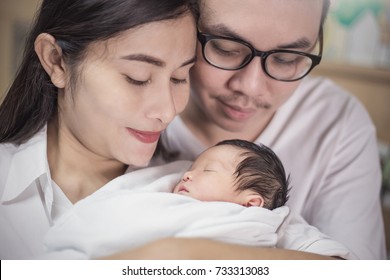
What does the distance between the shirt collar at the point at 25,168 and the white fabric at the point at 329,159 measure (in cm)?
29

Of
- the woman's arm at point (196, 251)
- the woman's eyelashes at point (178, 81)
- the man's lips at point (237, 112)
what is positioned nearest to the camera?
the woman's arm at point (196, 251)

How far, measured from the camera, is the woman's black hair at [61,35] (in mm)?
743

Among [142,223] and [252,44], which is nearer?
[142,223]

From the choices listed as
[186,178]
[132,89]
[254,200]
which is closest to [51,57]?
[132,89]

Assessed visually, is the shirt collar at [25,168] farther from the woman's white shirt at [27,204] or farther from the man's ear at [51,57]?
the man's ear at [51,57]

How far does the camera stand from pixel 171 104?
2.64ft

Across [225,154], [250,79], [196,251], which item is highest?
[250,79]

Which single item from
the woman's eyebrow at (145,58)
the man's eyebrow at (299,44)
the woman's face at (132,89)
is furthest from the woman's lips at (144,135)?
the man's eyebrow at (299,44)

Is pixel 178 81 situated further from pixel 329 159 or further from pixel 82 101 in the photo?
pixel 329 159

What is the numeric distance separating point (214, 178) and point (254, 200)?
0.07m

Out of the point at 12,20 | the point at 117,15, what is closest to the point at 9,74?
the point at 12,20

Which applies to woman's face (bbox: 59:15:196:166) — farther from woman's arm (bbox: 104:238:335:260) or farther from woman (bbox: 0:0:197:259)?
woman's arm (bbox: 104:238:335:260)

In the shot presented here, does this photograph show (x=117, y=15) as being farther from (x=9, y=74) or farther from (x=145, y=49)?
(x=9, y=74)

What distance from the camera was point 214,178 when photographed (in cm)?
80
